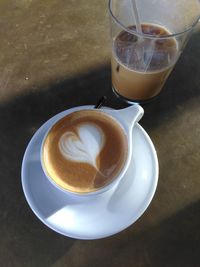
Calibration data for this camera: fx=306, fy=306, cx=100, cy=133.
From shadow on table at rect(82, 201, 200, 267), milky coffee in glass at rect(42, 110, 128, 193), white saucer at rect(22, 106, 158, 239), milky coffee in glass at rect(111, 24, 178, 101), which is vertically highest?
milky coffee in glass at rect(111, 24, 178, 101)

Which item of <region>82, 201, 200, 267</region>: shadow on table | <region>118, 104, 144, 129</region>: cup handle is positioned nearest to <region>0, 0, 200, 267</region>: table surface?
<region>82, 201, 200, 267</region>: shadow on table

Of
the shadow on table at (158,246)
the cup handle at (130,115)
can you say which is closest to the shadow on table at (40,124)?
the shadow on table at (158,246)

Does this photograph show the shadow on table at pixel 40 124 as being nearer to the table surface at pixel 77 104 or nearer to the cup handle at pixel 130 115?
the table surface at pixel 77 104

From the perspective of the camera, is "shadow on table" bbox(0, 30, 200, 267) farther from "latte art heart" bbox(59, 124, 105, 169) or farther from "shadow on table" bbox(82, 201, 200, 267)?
"latte art heart" bbox(59, 124, 105, 169)

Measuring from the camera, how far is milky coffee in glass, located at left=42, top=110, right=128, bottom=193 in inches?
22.7

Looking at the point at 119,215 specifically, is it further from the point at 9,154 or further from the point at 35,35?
the point at 35,35

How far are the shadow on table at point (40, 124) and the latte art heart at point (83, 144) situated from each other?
0.13 m

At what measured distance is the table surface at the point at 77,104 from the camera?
586 mm

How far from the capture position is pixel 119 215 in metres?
0.58

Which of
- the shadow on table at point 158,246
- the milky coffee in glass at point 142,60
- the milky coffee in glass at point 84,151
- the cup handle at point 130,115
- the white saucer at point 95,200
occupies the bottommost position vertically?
the shadow on table at point 158,246

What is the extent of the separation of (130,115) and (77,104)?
0.18 meters

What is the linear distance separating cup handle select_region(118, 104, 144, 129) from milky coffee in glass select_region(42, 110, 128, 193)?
0.01 metres

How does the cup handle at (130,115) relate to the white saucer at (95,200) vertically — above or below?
above

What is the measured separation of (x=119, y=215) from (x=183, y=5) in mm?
485
